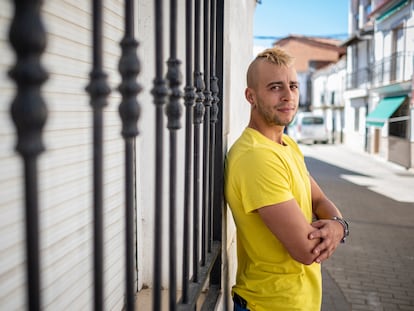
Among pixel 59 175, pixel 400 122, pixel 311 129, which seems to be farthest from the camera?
pixel 311 129

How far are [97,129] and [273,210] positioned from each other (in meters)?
1.06

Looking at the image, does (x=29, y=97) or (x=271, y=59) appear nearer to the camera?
(x=29, y=97)

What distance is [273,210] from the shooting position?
1.64 m

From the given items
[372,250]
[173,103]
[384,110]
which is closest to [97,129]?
[173,103]

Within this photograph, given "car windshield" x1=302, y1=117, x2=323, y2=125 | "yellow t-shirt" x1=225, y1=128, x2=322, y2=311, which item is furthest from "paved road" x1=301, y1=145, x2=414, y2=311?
"car windshield" x1=302, y1=117, x2=323, y2=125

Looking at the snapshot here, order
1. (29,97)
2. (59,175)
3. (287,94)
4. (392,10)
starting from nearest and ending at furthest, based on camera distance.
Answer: (29,97)
(59,175)
(287,94)
(392,10)

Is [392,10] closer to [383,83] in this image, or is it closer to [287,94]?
[383,83]

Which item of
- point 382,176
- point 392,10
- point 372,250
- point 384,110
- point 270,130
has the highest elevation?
point 392,10

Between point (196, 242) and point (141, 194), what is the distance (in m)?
1.01

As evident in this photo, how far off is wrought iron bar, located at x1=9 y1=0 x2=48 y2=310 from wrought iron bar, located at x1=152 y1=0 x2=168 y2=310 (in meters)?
0.46

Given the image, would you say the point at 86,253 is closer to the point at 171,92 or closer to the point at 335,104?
the point at 171,92

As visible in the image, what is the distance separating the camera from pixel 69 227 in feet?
5.86

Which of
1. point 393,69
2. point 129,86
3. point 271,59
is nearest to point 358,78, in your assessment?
point 393,69

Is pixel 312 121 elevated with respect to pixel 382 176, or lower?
elevated
